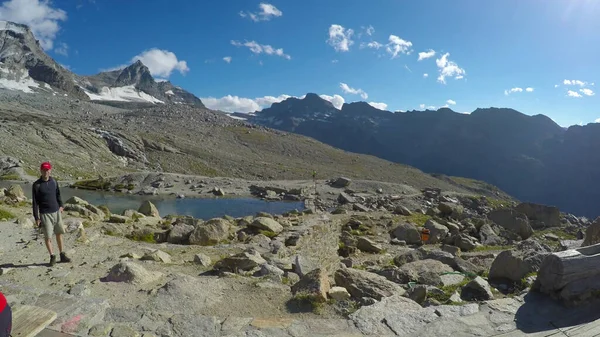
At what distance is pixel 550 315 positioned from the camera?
24.2ft

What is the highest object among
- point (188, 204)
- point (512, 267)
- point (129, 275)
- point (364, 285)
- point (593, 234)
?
point (593, 234)

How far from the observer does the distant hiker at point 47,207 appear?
1054 centimetres

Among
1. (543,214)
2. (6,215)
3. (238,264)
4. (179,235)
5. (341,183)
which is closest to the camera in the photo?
(238,264)

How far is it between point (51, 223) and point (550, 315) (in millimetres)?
12991

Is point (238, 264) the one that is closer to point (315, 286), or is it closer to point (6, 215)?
point (315, 286)

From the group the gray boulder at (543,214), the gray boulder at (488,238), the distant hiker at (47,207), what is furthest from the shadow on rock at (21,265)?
the gray boulder at (543,214)

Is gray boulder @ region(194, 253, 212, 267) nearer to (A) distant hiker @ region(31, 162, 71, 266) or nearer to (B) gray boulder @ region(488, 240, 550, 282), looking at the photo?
(A) distant hiker @ region(31, 162, 71, 266)

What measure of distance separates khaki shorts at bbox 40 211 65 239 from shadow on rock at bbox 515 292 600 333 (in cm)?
1220

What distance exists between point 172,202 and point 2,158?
36665 mm

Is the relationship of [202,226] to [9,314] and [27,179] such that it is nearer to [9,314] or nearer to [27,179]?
[9,314]

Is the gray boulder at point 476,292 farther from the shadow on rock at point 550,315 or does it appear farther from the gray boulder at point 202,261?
the gray boulder at point 202,261

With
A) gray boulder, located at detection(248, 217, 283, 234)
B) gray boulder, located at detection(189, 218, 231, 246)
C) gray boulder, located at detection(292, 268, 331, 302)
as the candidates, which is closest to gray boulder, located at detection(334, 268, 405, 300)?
gray boulder, located at detection(292, 268, 331, 302)

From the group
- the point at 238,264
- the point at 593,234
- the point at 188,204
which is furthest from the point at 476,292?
the point at 188,204

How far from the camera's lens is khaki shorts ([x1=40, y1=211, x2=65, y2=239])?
10750 mm
